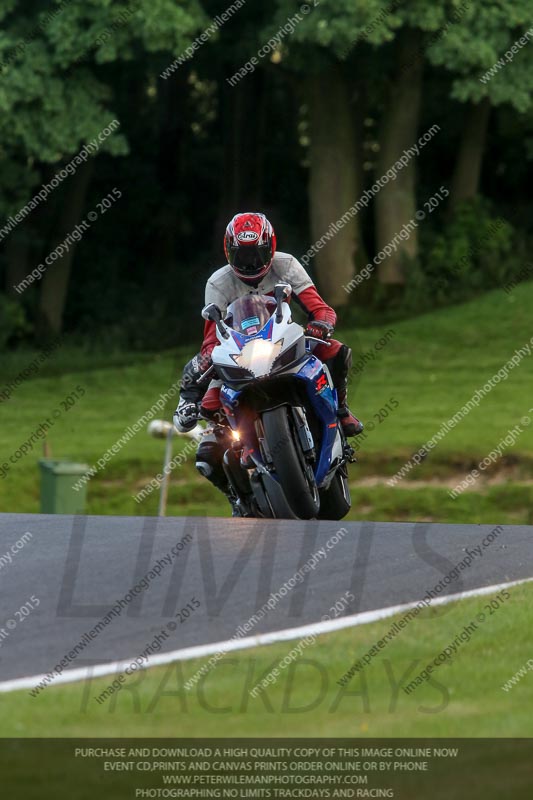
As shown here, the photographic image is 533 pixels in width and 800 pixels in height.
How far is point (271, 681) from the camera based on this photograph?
6.41m

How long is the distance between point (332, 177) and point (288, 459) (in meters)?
23.2

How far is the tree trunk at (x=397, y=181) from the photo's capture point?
33219 millimetres

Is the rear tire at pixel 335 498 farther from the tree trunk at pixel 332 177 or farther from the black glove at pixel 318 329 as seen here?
the tree trunk at pixel 332 177

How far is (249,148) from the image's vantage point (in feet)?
129

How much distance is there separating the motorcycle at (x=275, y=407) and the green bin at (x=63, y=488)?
4.75 metres

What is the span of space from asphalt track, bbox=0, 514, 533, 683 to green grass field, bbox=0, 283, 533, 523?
2002 millimetres

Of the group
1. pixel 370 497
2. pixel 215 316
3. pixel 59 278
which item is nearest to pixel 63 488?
pixel 370 497

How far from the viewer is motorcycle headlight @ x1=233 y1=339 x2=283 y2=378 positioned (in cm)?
1059

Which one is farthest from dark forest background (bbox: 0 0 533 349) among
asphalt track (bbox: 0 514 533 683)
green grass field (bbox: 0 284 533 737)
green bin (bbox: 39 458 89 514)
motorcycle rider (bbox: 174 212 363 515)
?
asphalt track (bbox: 0 514 533 683)

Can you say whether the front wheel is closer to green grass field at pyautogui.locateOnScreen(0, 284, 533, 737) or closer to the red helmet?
the red helmet

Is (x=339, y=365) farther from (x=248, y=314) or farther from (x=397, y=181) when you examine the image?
(x=397, y=181)

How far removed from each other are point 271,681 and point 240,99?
3351 cm
